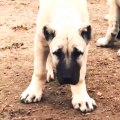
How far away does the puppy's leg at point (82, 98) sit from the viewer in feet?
15.9

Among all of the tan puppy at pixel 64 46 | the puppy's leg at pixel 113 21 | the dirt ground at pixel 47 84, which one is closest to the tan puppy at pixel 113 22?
the puppy's leg at pixel 113 21

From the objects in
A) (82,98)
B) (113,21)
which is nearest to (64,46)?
(82,98)

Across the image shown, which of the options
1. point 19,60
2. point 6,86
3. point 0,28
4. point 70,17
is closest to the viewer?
point 70,17

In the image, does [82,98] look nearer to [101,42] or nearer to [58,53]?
[58,53]

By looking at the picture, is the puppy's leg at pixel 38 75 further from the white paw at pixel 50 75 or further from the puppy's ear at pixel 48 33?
the white paw at pixel 50 75

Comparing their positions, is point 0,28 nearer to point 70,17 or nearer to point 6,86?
point 6,86

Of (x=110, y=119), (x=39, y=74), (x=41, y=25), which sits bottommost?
(x=110, y=119)

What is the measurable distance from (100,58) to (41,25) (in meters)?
1.62

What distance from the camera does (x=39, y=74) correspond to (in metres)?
5.03

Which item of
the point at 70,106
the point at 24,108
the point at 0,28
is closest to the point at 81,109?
the point at 70,106

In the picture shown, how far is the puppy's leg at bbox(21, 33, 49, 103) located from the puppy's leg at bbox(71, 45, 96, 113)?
0.36 m

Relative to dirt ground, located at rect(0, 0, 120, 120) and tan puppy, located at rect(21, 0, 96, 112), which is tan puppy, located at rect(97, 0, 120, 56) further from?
tan puppy, located at rect(21, 0, 96, 112)

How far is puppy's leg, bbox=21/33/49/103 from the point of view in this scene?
4.90m

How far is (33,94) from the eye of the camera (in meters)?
5.04
